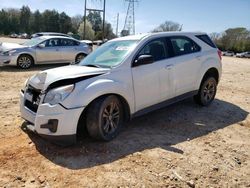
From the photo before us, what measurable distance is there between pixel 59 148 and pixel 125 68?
5.41 feet

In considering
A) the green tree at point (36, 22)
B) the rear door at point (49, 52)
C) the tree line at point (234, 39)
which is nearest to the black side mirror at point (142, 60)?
the rear door at point (49, 52)

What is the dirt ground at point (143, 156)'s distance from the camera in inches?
147

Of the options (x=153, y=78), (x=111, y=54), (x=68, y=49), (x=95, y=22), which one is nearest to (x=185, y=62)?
(x=153, y=78)

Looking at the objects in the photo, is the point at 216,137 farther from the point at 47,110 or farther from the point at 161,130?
the point at 47,110

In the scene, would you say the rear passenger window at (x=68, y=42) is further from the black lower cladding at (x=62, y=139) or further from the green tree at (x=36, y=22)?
the green tree at (x=36, y=22)

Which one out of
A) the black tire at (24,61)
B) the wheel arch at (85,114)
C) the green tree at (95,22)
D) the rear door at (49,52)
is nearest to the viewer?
the wheel arch at (85,114)

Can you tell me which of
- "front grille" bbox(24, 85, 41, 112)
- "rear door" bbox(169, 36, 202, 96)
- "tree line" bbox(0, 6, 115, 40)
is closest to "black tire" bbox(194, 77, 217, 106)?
"rear door" bbox(169, 36, 202, 96)

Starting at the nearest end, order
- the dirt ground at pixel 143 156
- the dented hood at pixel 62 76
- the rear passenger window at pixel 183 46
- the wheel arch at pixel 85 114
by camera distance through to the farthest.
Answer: the dirt ground at pixel 143 156
the dented hood at pixel 62 76
the wheel arch at pixel 85 114
the rear passenger window at pixel 183 46

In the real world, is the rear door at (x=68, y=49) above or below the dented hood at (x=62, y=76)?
above

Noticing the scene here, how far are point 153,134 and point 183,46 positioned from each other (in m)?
2.15

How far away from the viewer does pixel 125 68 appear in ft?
16.3

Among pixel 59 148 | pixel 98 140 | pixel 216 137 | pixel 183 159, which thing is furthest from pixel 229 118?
pixel 59 148

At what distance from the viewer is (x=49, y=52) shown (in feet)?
43.8

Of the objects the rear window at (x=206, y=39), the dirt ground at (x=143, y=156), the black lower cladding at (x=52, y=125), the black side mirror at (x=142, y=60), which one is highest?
the rear window at (x=206, y=39)
